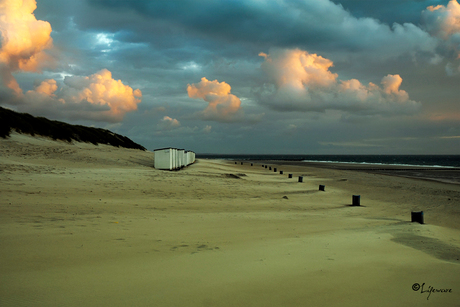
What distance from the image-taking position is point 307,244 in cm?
597

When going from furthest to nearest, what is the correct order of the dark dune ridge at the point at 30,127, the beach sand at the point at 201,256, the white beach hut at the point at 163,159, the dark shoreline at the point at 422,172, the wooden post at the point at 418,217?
the dark shoreline at the point at 422,172
the dark dune ridge at the point at 30,127
the white beach hut at the point at 163,159
the wooden post at the point at 418,217
the beach sand at the point at 201,256

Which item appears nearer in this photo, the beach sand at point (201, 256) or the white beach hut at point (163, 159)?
the beach sand at point (201, 256)

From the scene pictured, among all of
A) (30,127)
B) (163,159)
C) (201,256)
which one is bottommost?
(201,256)

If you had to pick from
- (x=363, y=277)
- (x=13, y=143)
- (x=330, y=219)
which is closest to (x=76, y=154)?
(x=13, y=143)

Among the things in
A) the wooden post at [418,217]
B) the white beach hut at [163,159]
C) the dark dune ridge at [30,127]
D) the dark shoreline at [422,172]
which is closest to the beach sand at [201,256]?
the wooden post at [418,217]

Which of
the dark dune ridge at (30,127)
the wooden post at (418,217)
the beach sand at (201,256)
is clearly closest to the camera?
the beach sand at (201,256)

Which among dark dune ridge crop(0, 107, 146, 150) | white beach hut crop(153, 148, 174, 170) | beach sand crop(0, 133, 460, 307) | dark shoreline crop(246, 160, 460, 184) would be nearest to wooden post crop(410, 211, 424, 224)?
beach sand crop(0, 133, 460, 307)

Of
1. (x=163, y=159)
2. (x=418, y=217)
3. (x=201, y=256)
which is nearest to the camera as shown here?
(x=201, y=256)

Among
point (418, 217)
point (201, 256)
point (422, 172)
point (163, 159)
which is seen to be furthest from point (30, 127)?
point (422, 172)

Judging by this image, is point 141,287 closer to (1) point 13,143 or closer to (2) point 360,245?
(2) point 360,245

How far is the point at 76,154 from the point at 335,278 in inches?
995

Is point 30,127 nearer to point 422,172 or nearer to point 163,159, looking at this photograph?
point 163,159

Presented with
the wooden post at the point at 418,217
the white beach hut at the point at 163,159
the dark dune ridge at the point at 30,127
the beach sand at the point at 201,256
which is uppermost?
the dark dune ridge at the point at 30,127

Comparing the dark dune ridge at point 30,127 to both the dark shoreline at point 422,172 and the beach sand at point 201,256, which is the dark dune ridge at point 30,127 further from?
the dark shoreline at point 422,172
